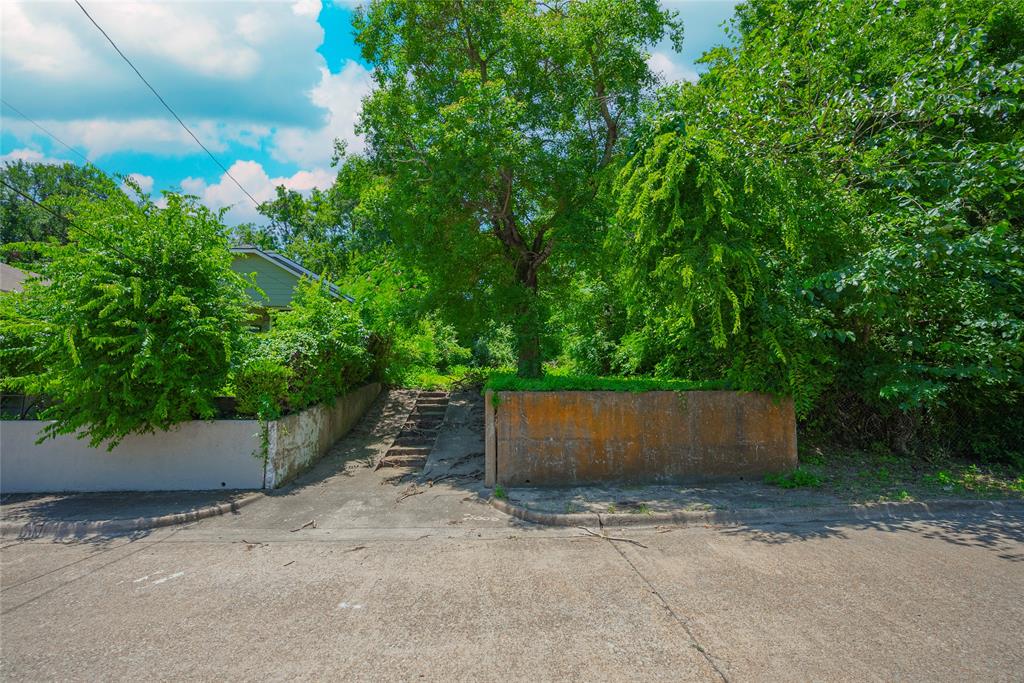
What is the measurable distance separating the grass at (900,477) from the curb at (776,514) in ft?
0.57

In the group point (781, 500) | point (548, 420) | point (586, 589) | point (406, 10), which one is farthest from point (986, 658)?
point (406, 10)

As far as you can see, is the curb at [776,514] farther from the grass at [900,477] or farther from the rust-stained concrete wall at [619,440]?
the rust-stained concrete wall at [619,440]

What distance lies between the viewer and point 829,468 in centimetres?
789

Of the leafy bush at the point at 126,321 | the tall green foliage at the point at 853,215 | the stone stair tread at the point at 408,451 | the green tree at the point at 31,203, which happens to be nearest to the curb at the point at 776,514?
the tall green foliage at the point at 853,215

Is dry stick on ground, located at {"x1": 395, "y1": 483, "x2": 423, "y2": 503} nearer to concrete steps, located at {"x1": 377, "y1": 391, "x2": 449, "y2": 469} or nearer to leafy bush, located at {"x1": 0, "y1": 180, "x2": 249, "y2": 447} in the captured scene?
concrete steps, located at {"x1": 377, "y1": 391, "x2": 449, "y2": 469}

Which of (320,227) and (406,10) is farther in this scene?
(320,227)

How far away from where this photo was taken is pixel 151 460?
7906 mm

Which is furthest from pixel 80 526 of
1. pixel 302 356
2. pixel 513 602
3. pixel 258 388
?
pixel 513 602

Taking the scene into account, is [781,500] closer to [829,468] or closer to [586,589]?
[829,468]

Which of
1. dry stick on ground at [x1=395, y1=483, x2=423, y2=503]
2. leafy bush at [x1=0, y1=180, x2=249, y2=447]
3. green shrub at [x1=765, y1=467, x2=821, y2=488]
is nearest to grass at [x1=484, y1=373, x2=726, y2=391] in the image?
green shrub at [x1=765, y1=467, x2=821, y2=488]

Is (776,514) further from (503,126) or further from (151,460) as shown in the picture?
A: (151,460)

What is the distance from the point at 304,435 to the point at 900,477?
9.66 metres

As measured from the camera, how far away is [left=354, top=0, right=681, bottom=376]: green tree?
28.1ft

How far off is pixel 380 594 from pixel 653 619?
227 centimetres
